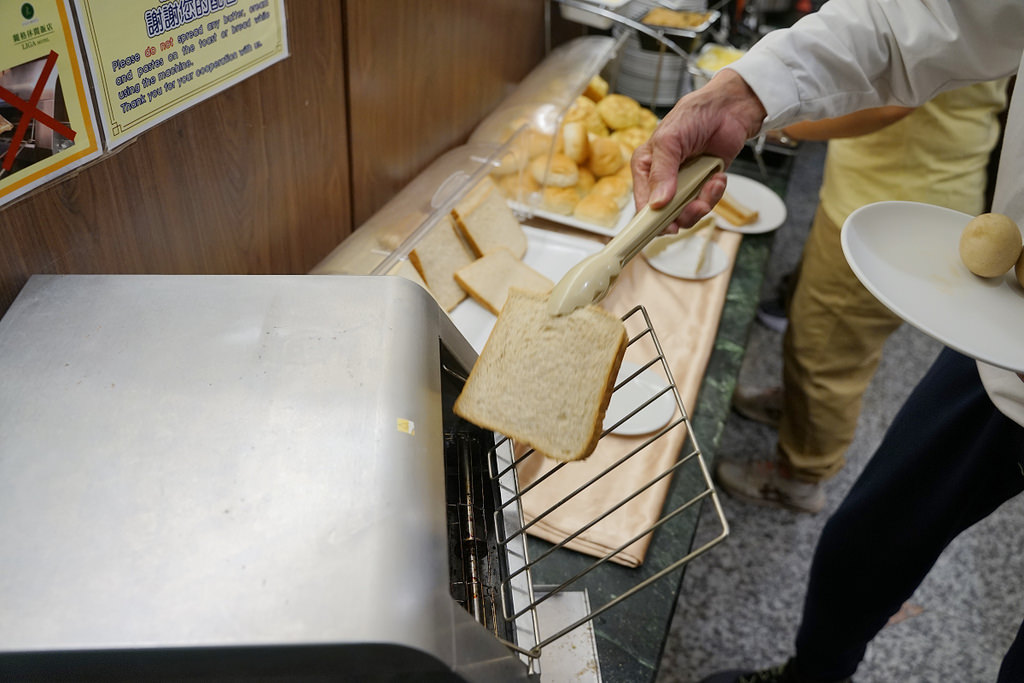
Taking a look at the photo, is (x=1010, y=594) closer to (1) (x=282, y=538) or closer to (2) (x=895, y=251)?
(2) (x=895, y=251)

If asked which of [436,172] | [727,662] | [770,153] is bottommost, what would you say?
[727,662]

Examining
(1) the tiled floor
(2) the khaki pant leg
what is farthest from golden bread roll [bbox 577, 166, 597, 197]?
(1) the tiled floor

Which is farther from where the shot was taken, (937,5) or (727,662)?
(727,662)

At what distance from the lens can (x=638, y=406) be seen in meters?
1.19

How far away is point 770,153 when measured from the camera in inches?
89.3

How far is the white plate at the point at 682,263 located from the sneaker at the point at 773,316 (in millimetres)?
1219

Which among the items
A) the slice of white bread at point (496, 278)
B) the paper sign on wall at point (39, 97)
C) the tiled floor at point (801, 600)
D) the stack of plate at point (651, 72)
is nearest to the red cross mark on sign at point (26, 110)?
the paper sign on wall at point (39, 97)

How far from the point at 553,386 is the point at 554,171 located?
44.5 inches

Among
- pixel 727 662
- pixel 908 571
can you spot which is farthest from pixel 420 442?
pixel 727 662

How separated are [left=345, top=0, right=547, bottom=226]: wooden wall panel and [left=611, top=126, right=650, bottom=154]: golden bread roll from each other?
331 millimetres

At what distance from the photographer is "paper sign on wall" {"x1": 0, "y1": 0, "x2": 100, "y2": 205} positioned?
2.07ft

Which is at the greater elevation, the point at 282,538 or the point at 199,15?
the point at 199,15

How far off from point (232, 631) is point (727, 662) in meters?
1.59

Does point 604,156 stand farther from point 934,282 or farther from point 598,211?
point 934,282
